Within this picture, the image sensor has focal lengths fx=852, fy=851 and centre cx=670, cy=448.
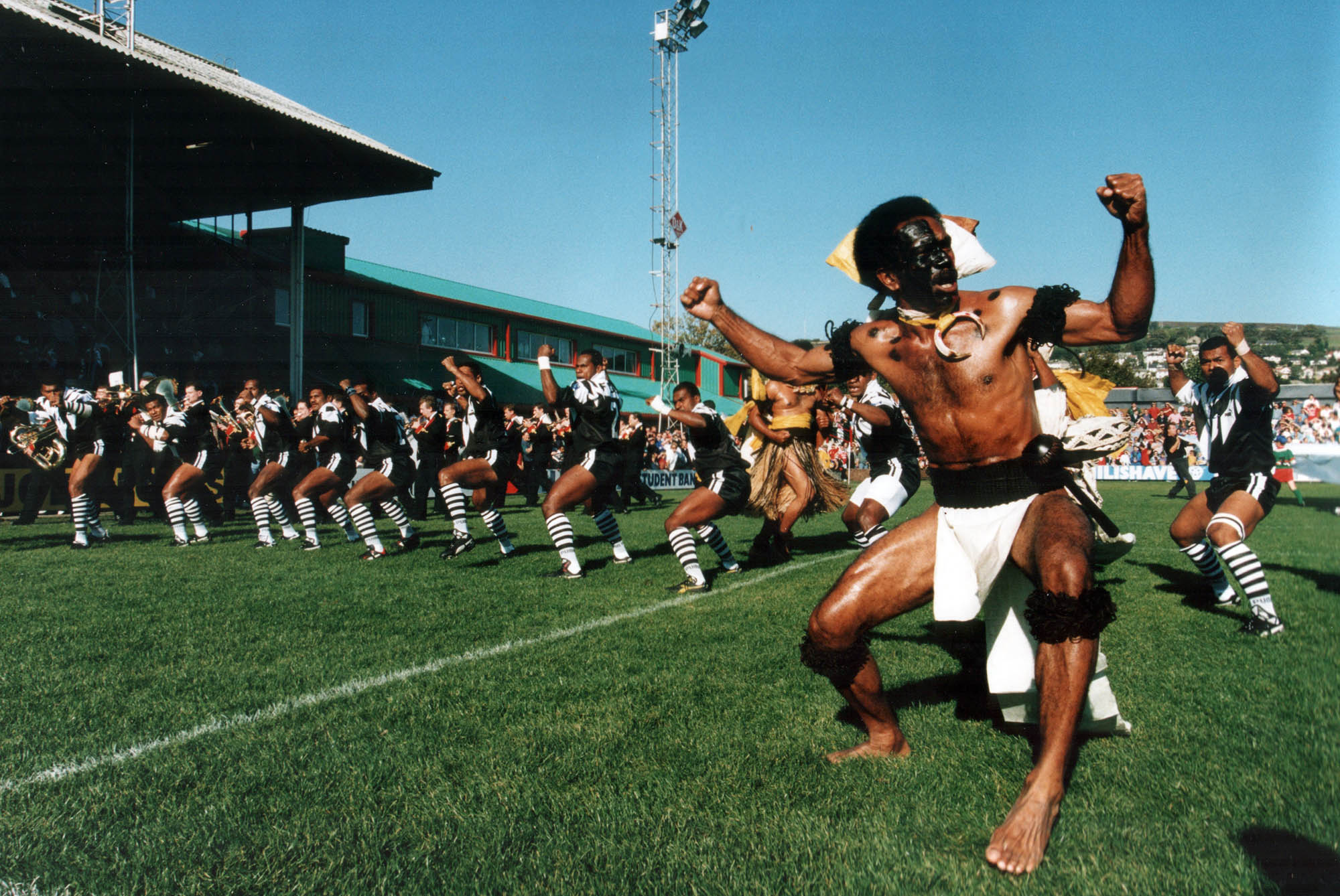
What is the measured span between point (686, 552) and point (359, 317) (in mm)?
26754

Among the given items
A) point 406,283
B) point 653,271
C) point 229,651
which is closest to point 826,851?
point 229,651

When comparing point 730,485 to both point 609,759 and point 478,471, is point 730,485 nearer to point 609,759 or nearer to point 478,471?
point 478,471

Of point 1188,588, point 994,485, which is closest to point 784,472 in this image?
point 1188,588

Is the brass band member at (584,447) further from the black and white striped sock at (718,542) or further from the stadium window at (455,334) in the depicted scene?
the stadium window at (455,334)

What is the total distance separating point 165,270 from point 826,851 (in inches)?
1007

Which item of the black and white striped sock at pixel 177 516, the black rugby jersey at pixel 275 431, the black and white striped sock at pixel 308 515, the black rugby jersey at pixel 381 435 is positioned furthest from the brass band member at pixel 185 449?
the black rugby jersey at pixel 381 435

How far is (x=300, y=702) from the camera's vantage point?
412cm

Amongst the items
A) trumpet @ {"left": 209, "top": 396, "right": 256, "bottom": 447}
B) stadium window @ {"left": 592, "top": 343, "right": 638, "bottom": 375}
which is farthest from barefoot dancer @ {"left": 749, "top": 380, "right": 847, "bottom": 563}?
stadium window @ {"left": 592, "top": 343, "right": 638, "bottom": 375}

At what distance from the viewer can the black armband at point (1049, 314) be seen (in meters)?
3.01

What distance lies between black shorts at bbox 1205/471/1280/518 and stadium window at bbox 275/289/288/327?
27.0m

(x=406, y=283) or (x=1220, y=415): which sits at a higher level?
(x=406, y=283)

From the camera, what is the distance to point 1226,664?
189 inches

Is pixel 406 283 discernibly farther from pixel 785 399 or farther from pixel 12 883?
pixel 12 883

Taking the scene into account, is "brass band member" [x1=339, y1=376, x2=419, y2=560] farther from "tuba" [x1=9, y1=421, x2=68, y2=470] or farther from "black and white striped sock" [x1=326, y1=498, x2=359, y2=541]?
"tuba" [x1=9, y1=421, x2=68, y2=470]
